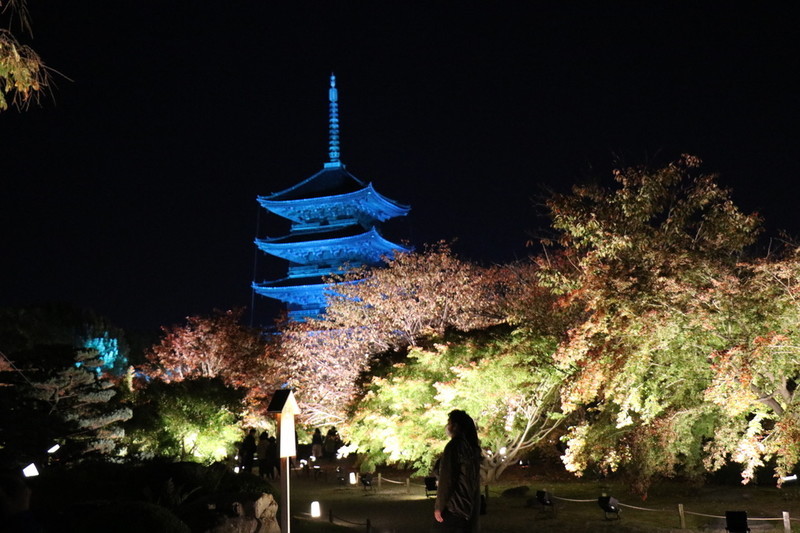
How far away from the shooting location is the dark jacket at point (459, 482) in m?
6.15

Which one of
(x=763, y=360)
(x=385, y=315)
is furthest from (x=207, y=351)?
(x=763, y=360)

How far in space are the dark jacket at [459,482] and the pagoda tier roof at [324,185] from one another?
39.4 meters

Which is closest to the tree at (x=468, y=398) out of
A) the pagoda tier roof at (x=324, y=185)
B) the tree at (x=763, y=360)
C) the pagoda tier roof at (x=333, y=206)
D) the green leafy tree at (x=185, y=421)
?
the green leafy tree at (x=185, y=421)

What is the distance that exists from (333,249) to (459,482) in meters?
39.5

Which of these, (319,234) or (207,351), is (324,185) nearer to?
(319,234)

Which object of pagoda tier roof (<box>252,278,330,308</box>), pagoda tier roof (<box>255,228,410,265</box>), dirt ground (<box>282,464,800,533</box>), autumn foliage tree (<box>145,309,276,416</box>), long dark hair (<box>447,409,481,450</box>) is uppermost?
pagoda tier roof (<box>255,228,410,265</box>)

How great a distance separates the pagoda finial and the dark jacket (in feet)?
148

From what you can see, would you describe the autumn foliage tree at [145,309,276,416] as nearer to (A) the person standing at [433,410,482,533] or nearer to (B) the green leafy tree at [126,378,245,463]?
(B) the green leafy tree at [126,378,245,463]

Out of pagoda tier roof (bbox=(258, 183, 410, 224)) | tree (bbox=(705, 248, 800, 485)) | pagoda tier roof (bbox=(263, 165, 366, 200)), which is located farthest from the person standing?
pagoda tier roof (bbox=(263, 165, 366, 200))

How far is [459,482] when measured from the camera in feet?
20.3

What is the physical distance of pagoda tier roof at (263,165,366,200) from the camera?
46.4 m

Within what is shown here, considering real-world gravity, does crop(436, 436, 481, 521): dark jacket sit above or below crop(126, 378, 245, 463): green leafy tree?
below

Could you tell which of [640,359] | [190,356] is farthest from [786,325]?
[190,356]

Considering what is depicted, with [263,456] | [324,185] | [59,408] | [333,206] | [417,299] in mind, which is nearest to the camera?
[59,408]
